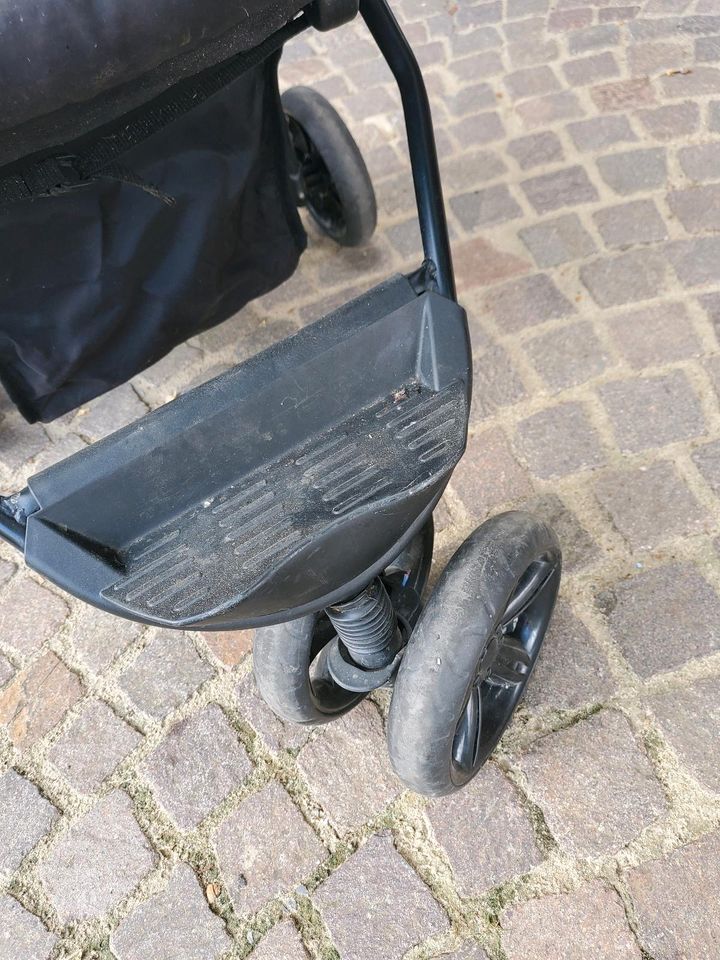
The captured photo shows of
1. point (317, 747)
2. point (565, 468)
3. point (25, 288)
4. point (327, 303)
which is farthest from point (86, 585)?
point (327, 303)

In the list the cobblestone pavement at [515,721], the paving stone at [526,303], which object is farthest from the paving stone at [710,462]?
the paving stone at [526,303]

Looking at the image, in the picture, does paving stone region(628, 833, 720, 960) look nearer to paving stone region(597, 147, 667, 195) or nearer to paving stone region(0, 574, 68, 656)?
paving stone region(0, 574, 68, 656)

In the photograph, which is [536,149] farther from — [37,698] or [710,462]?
[37,698]

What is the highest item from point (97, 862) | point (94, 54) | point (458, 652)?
point (94, 54)

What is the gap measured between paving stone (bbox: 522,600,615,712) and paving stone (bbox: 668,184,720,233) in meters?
1.29

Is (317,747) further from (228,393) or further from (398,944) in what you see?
(228,393)

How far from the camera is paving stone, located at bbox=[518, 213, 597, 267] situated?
2312mm

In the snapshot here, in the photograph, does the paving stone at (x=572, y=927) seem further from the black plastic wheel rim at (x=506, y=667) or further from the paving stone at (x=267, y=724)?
the paving stone at (x=267, y=724)

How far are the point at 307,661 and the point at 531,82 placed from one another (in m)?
2.32

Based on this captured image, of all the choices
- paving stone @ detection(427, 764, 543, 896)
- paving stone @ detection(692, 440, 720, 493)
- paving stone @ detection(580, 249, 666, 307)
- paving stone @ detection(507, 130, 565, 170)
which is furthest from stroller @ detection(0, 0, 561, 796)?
paving stone @ detection(507, 130, 565, 170)

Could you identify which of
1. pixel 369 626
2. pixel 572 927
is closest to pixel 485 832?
pixel 572 927

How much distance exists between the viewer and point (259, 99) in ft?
4.81

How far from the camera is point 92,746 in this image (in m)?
1.67

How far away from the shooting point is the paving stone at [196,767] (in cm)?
157
